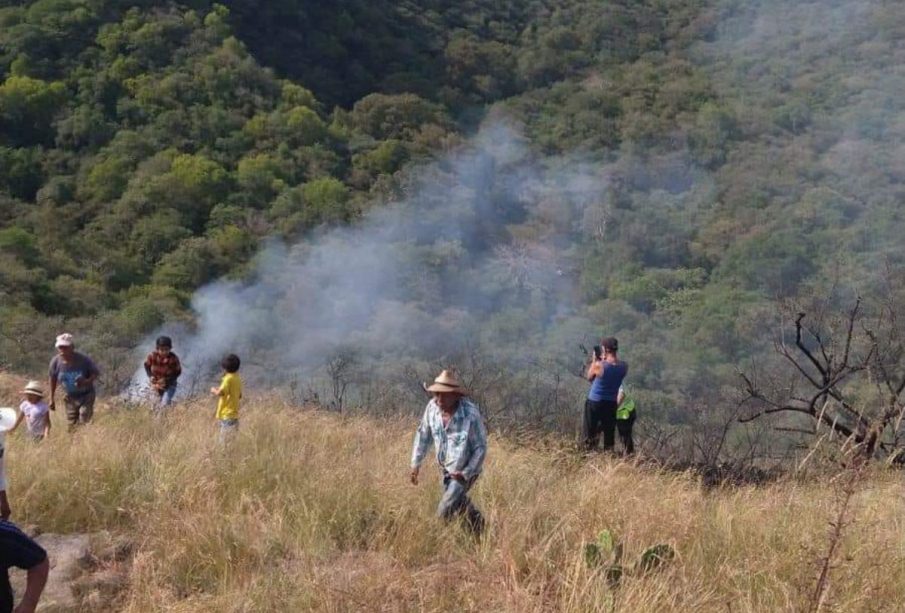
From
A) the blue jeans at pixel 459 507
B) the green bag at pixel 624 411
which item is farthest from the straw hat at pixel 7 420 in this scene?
the green bag at pixel 624 411

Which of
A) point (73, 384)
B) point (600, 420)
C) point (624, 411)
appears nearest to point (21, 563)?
point (73, 384)

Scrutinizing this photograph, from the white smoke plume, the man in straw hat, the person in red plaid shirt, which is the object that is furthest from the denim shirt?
the white smoke plume

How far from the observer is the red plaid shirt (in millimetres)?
9898

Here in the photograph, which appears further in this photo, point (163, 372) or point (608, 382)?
point (163, 372)

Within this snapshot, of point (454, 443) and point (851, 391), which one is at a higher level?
point (454, 443)

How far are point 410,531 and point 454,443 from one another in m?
0.60

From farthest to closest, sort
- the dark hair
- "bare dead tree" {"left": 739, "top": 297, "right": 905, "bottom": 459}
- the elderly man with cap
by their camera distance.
A: the elderly man with cap < the dark hair < "bare dead tree" {"left": 739, "top": 297, "right": 905, "bottom": 459}

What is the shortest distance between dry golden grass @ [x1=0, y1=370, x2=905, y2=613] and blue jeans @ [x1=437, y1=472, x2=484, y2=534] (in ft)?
0.26

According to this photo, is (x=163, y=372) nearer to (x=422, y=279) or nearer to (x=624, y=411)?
(x=624, y=411)

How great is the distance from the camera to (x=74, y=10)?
150 ft

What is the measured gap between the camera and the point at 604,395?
8688 mm

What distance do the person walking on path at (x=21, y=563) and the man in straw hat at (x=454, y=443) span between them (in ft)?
6.79

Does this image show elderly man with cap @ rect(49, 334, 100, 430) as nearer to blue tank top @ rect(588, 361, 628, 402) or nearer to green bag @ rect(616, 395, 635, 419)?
blue tank top @ rect(588, 361, 628, 402)

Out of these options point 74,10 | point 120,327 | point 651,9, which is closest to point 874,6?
point 651,9
